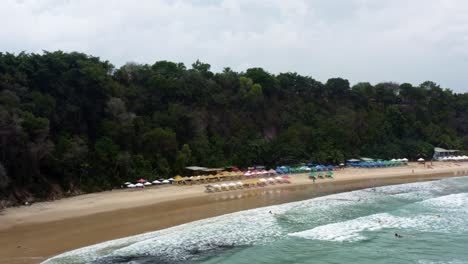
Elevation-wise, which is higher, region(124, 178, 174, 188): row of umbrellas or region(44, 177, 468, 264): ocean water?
Result: region(124, 178, 174, 188): row of umbrellas

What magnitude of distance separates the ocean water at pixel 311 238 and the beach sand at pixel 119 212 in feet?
5.05

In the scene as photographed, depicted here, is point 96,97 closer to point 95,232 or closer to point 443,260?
point 95,232

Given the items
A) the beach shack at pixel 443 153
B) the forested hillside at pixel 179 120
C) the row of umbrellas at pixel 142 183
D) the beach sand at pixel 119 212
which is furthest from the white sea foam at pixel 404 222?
the beach shack at pixel 443 153

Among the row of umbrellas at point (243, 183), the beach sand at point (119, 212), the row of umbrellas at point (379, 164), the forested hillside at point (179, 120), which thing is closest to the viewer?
the beach sand at point (119, 212)

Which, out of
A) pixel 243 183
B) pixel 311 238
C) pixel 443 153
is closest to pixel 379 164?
pixel 443 153

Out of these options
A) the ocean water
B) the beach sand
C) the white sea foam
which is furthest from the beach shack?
the white sea foam

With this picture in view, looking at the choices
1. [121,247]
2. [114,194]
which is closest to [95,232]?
[121,247]

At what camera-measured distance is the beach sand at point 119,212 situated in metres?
21.3

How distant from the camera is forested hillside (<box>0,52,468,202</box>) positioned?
34219 mm

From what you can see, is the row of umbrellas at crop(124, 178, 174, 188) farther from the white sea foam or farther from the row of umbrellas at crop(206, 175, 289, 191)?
the white sea foam

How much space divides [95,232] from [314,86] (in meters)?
54.6

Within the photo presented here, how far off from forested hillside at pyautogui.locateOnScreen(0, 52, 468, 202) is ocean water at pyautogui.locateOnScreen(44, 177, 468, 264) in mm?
12193

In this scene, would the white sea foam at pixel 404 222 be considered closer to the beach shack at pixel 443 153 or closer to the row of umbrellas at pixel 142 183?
the row of umbrellas at pixel 142 183

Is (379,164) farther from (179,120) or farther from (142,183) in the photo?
(142,183)
